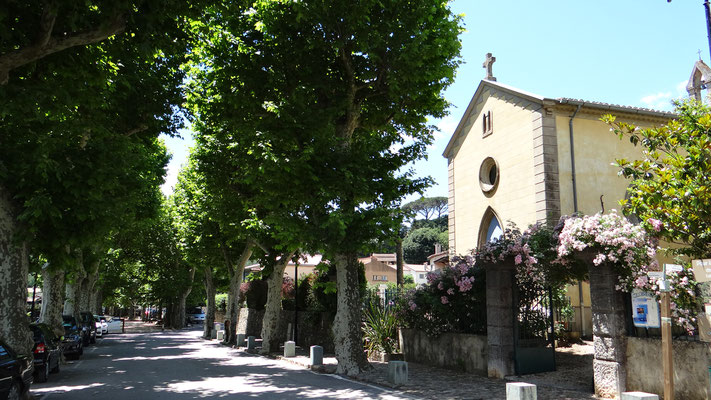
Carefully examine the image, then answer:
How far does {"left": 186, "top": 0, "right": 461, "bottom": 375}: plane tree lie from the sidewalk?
1.34 m

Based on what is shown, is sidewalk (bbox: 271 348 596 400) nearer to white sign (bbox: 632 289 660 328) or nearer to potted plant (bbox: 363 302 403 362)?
potted plant (bbox: 363 302 403 362)

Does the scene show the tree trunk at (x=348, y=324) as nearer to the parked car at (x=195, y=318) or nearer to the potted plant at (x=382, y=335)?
the potted plant at (x=382, y=335)

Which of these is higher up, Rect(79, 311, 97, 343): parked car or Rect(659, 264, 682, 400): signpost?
Rect(659, 264, 682, 400): signpost

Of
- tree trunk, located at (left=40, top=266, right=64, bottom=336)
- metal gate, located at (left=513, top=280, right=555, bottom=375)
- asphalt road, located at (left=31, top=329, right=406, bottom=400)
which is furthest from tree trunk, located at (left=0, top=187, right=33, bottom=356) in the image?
metal gate, located at (left=513, top=280, right=555, bottom=375)

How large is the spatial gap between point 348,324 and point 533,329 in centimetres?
476

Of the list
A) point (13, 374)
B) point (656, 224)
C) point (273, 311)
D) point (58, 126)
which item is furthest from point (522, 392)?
point (273, 311)

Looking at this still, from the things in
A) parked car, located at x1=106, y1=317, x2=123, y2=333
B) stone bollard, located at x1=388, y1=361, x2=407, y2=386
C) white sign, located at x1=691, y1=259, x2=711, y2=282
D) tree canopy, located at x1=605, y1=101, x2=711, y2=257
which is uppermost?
tree canopy, located at x1=605, y1=101, x2=711, y2=257

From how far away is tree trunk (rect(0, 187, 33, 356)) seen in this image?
1012 cm

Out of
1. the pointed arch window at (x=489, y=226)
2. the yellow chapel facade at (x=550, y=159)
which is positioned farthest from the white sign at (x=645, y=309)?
the pointed arch window at (x=489, y=226)

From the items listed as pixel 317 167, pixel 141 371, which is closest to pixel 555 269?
pixel 317 167

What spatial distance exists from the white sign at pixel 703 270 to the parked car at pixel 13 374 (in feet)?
35.4

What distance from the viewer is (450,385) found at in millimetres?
11484

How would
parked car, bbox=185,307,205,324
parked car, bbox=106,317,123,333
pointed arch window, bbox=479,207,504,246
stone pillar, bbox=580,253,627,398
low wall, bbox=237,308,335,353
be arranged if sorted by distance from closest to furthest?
stone pillar, bbox=580,253,627,398 → low wall, bbox=237,308,335,353 → pointed arch window, bbox=479,207,504,246 → parked car, bbox=106,317,123,333 → parked car, bbox=185,307,205,324

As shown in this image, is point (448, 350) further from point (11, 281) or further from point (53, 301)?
point (53, 301)
